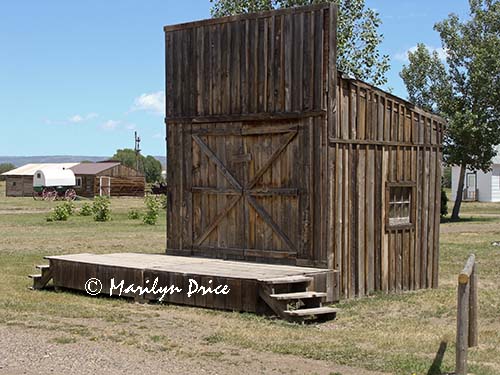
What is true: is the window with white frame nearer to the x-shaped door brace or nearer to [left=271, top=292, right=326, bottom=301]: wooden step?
the x-shaped door brace

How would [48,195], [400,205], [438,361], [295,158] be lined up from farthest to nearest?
[48,195] < [400,205] < [295,158] < [438,361]

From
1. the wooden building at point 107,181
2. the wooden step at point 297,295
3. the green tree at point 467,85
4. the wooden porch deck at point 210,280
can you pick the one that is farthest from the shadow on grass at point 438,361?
the wooden building at point 107,181

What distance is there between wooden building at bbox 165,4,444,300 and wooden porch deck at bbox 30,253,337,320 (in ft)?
2.24

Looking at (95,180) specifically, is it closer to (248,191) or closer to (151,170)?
(151,170)

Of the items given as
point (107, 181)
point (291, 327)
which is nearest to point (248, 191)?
point (291, 327)

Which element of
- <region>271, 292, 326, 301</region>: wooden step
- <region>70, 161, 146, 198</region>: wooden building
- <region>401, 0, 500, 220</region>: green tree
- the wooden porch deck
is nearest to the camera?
<region>271, 292, 326, 301</region>: wooden step

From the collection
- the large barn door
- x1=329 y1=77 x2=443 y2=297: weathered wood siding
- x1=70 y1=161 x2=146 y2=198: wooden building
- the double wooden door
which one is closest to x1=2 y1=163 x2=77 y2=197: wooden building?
x1=70 y1=161 x2=146 y2=198: wooden building

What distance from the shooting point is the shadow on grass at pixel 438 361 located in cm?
842

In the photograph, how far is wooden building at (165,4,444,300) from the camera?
13812 millimetres

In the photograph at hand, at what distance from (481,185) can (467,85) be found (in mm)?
19507

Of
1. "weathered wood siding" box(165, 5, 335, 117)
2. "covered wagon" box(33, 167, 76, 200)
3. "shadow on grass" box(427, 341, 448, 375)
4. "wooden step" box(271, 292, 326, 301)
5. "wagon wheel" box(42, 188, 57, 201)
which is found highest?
"weathered wood siding" box(165, 5, 335, 117)

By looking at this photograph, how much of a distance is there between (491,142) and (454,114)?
6.60 feet

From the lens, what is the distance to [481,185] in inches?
2229

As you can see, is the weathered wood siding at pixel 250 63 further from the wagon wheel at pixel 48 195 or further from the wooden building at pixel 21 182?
the wooden building at pixel 21 182
